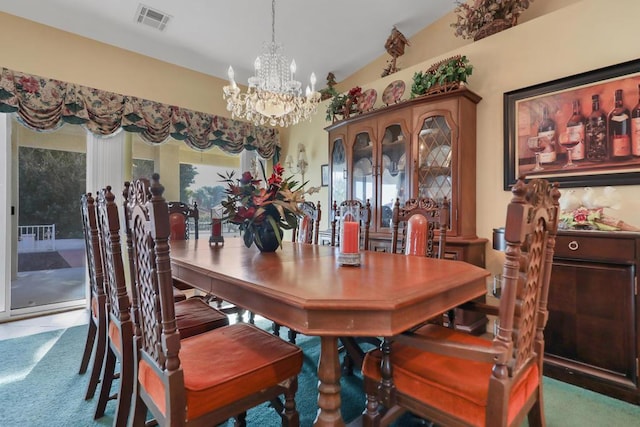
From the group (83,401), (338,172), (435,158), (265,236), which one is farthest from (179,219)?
(435,158)

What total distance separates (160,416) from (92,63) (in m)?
3.65

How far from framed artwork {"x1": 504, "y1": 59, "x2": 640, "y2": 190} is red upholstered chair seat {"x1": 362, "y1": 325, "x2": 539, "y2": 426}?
1.67 m

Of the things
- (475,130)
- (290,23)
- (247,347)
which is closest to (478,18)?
(475,130)

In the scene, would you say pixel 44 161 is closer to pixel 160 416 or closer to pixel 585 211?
pixel 160 416

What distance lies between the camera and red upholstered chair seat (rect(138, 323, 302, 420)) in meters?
0.98

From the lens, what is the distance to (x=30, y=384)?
1.92 metres

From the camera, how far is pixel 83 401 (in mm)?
1747

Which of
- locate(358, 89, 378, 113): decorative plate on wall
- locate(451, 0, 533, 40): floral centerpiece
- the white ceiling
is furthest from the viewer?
locate(358, 89, 378, 113): decorative plate on wall

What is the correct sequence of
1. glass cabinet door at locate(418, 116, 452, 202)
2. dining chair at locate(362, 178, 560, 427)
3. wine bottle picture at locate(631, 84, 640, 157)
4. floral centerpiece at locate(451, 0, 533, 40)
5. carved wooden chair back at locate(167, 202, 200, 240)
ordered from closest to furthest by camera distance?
dining chair at locate(362, 178, 560, 427), wine bottle picture at locate(631, 84, 640, 157), floral centerpiece at locate(451, 0, 533, 40), glass cabinet door at locate(418, 116, 452, 202), carved wooden chair back at locate(167, 202, 200, 240)

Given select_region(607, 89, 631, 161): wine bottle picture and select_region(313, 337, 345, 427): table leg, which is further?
select_region(607, 89, 631, 161): wine bottle picture

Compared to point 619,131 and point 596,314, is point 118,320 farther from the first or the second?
point 619,131

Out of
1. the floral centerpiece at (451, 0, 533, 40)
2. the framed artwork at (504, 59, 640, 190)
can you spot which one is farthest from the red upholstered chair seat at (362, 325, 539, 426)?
the floral centerpiece at (451, 0, 533, 40)

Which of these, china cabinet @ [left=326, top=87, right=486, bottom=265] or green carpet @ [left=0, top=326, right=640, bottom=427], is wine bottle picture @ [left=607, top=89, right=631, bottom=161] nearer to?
china cabinet @ [left=326, top=87, right=486, bottom=265]

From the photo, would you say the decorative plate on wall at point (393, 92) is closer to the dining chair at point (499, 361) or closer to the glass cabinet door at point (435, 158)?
the glass cabinet door at point (435, 158)
